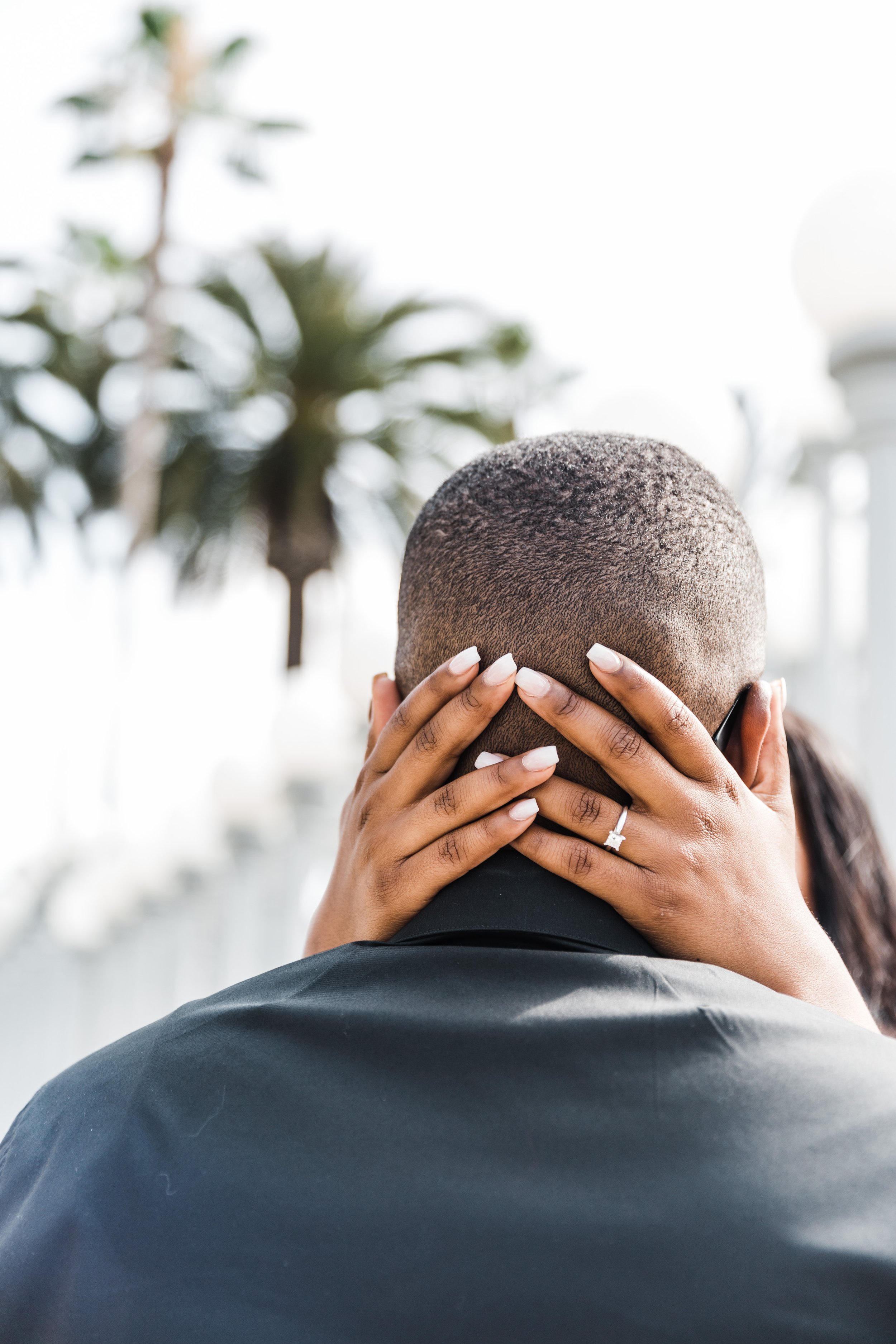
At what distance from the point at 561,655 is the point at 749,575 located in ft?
0.96

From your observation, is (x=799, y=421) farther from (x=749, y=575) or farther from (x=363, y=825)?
(x=363, y=825)

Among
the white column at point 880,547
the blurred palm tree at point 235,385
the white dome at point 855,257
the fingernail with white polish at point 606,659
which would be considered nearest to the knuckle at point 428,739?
the fingernail with white polish at point 606,659

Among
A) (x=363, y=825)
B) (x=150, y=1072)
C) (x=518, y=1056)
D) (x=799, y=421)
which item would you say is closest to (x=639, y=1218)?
(x=518, y=1056)

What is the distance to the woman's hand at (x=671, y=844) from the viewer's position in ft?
4.03

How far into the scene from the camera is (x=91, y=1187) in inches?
43.7

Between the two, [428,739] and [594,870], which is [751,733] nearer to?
[594,870]

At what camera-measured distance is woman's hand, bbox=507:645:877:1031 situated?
1229 mm

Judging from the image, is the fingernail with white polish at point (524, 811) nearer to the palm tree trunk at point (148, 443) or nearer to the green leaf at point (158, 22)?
the palm tree trunk at point (148, 443)

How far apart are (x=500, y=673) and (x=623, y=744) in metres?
0.15

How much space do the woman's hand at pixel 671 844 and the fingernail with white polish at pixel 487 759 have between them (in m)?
0.06

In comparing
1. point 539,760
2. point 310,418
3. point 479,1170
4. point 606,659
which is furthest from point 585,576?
point 310,418

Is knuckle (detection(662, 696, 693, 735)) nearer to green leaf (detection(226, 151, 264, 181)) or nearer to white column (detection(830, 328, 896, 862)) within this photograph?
white column (detection(830, 328, 896, 862))

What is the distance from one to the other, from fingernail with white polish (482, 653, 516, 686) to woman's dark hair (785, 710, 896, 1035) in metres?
1.53

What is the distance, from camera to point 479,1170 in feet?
3.26
